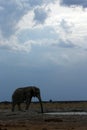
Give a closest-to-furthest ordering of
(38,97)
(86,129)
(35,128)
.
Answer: (86,129), (35,128), (38,97)

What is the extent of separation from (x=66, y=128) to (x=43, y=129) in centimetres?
141

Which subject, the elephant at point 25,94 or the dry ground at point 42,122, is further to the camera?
the elephant at point 25,94

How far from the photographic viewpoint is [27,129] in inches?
998

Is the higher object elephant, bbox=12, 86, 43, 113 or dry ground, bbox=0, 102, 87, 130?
elephant, bbox=12, 86, 43, 113

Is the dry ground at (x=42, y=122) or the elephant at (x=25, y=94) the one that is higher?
the elephant at (x=25, y=94)

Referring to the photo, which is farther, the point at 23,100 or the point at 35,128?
the point at 23,100

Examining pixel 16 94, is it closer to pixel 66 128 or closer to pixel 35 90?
pixel 35 90

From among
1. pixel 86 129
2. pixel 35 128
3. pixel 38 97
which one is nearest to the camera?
pixel 86 129

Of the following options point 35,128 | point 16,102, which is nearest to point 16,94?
point 16,102

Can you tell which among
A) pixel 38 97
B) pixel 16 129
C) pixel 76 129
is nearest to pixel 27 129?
pixel 16 129

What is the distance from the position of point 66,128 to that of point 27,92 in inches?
1067

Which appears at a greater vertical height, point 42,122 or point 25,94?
point 25,94

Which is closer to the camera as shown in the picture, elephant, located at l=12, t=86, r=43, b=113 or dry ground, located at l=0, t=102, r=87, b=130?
dry ground, located at l=0, t=102, r=87, b=130

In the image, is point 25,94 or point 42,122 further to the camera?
point 25,94
